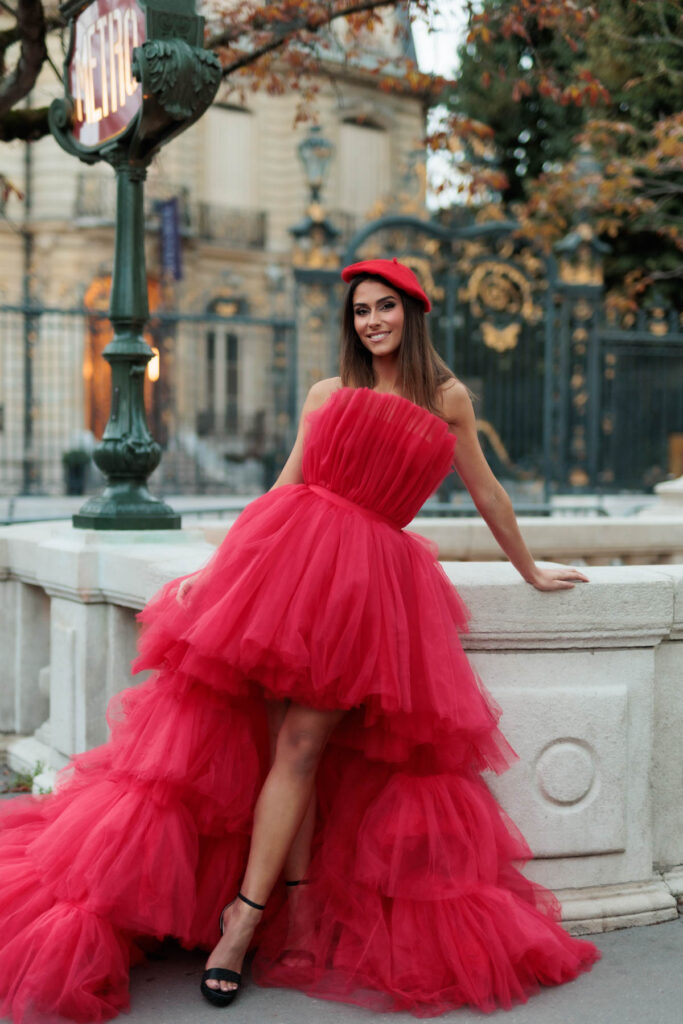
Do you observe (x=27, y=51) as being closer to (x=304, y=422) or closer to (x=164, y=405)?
(x=304, y=422)

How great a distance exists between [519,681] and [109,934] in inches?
51.6

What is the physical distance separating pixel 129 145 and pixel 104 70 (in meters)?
0.40

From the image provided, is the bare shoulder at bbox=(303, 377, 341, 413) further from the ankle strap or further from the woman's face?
the ankle strap

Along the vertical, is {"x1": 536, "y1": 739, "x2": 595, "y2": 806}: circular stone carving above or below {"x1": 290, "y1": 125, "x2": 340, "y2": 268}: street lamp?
below

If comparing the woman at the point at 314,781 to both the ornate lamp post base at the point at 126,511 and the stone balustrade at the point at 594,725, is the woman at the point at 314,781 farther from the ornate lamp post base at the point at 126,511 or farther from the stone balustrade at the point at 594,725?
the ornate lamp post base at the point at 126,511

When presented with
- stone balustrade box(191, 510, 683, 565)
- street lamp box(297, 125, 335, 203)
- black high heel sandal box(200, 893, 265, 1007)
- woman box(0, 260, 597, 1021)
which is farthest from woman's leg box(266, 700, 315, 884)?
street lamp box(297, 125, 335, 203)

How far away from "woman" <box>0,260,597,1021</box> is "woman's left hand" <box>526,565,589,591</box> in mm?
10

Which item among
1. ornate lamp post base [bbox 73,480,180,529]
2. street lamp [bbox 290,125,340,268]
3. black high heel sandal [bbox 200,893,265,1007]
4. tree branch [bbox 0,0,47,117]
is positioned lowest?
black high heel sandal [bbox 200,893,265,1007]

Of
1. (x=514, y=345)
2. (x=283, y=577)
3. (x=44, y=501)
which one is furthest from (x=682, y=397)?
(x=283, y=577)

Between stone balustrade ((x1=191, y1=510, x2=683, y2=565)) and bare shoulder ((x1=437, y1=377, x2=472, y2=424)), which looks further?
stone balustrade ((x1=191, y1=510, x2=683, y2=565))

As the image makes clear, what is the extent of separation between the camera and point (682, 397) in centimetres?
1452

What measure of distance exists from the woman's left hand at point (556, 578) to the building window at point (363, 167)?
1068 inches

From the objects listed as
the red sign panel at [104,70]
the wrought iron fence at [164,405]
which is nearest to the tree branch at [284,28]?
the red sign panel at [104,70]

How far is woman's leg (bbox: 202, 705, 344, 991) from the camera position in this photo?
2844mm
